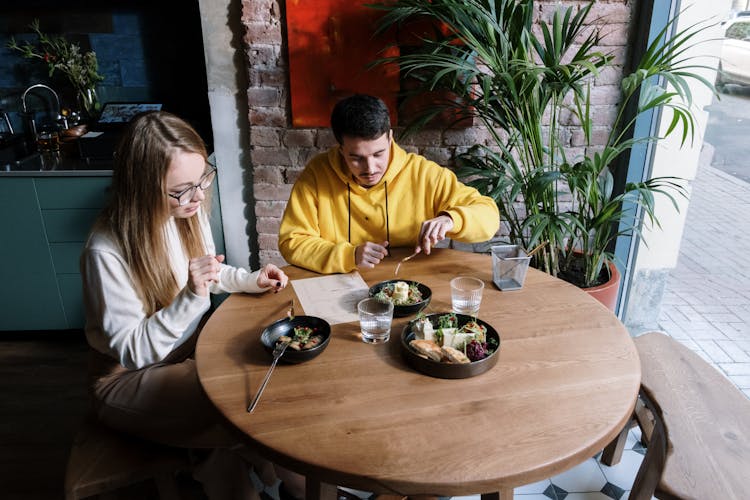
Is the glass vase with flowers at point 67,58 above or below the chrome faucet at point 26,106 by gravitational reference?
above

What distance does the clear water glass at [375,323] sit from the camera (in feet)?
4.12

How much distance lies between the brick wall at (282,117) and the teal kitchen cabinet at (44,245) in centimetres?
71

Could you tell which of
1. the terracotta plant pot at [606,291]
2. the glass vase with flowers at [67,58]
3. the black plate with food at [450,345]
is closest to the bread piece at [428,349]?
the black plate with food at [450,345]

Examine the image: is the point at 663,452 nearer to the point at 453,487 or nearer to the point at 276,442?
the point at 453,487

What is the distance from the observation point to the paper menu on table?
139 cm

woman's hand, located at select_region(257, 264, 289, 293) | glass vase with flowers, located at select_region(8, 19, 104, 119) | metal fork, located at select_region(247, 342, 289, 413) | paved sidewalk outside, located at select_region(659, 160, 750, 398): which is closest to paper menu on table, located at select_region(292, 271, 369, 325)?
woman's hand, located at select_region(257, 264, 289, 293)

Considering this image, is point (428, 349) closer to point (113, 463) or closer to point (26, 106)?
point (113, 463)

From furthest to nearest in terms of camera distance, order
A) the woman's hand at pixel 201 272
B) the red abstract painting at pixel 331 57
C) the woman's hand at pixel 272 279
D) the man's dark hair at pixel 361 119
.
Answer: the red abstract painting at pixel 331 57 < the man's dark hair at pixel 361 119 < the woman's hand at pixel 272 279 < the woman's hand at pixel 201 272

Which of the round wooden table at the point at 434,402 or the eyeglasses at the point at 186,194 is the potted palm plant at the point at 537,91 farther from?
the eyeglasses at the point at 186,194

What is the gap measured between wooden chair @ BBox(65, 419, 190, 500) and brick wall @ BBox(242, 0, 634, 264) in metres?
1.46

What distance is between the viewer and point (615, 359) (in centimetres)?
119

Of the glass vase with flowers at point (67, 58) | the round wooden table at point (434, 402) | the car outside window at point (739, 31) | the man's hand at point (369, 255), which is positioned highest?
the car outside window at point (739, 31)

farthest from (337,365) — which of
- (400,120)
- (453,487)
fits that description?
(400,120)

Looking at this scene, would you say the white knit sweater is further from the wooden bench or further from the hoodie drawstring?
the wooden bench
